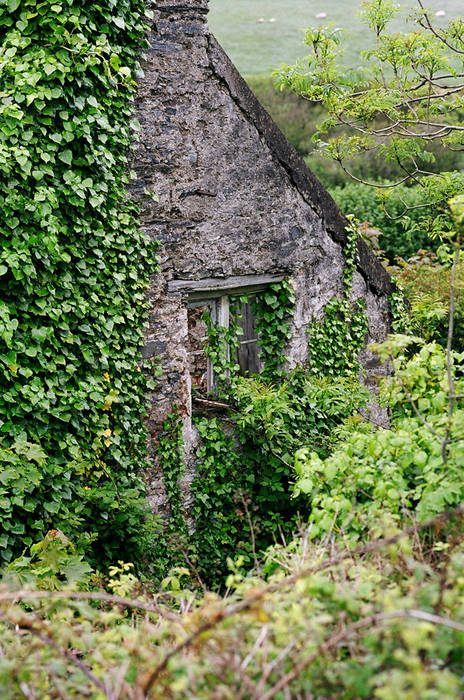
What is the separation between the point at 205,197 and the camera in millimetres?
5762

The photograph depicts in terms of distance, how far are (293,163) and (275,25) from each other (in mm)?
31414

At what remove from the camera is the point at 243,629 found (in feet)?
7.18

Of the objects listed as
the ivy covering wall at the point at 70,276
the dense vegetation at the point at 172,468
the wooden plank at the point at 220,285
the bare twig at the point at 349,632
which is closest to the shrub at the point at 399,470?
the dense vegetation at the point at 172,468

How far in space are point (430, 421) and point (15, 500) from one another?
8.97ft

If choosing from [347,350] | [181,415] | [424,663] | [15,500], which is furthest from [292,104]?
[424,663]

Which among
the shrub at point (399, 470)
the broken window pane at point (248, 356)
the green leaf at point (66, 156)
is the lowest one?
the shrub at point (399, 470)

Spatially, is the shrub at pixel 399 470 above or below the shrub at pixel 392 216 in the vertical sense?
below

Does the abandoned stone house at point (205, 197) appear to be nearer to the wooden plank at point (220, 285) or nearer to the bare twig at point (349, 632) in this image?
the wooden plank at point (220, 285)

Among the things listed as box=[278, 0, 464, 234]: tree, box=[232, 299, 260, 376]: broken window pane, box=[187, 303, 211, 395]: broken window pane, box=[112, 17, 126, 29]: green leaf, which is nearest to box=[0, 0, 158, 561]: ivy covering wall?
box=[112, 17, 126, 29]: green leaf

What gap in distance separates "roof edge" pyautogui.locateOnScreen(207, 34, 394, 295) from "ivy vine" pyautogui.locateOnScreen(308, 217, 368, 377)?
19 centimetres

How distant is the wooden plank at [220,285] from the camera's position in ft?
18.9

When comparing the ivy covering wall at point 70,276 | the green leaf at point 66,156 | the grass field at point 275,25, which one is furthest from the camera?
the grass field at point 275,25

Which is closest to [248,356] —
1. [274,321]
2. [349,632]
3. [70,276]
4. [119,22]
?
[274,321]

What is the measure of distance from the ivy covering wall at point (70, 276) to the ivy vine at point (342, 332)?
2129mm
